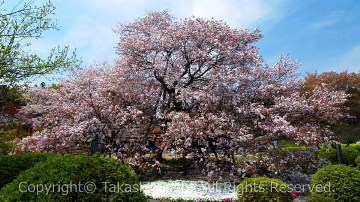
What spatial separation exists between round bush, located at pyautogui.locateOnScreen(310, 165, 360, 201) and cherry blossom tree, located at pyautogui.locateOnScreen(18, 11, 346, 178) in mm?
3511

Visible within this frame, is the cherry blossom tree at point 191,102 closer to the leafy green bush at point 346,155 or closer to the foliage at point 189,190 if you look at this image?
the foliage at point 189,190

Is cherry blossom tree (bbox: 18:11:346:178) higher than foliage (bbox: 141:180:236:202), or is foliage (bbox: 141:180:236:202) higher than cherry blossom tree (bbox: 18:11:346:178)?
cherry blossom tree (bbox: 18:11:346:178)

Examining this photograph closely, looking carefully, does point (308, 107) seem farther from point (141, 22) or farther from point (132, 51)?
point (141, 22)

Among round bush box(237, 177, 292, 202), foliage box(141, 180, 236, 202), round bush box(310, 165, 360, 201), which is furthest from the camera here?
foliage box(141, 180, 236, 202)

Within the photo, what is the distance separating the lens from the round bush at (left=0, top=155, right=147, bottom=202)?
5555 millimetres

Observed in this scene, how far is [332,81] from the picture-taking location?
62.8 ft

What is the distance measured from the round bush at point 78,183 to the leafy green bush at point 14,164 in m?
4.10

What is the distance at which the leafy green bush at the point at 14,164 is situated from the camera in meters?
9.84

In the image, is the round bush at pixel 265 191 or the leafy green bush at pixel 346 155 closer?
the round bush at pixel 265 191

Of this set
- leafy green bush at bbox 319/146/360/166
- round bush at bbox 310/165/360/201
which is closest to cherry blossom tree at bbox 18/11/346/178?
round bush at bbox 310/165/360/201

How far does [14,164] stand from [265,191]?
22.4 feet

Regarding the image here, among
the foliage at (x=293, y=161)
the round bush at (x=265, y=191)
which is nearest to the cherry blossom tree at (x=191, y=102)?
the foliage at (x=293, y=161)

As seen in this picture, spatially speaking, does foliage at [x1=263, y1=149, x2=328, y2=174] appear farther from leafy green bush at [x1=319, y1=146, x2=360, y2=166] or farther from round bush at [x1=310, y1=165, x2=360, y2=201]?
leafy green bush at [x1=319, y1=146, x2=360, y2=166]

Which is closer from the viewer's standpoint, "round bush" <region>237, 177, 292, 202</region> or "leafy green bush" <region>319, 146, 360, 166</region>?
"round bush" <region>237, 177, 292, 202</region>
